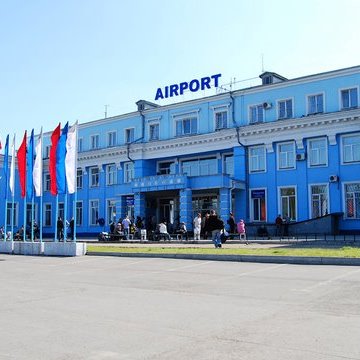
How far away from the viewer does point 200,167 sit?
41.2 meters

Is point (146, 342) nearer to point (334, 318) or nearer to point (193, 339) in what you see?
point (193, 339)

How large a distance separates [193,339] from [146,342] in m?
0.60

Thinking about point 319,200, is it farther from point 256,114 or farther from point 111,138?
point 111,138

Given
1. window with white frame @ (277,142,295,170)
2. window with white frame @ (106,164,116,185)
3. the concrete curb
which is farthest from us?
window with white frame @ (106,164,116,185)

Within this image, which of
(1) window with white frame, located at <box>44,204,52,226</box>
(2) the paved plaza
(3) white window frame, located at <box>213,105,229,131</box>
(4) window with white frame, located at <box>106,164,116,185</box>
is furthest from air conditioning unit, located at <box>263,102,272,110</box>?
(1) window with white frame, located at <box>44,204,52,226</box>

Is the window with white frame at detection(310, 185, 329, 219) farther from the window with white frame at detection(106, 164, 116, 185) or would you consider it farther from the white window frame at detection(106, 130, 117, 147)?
the white window frame at detection(106, 130, 117, 147)

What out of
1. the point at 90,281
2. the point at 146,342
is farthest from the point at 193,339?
the point at 90,281

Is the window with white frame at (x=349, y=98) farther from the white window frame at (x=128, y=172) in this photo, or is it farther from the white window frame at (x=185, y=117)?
the white window frame at (x=128, y=172)

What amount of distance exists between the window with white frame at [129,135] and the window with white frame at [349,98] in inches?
738

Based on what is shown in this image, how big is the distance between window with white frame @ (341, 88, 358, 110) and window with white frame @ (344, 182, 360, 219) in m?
5.15

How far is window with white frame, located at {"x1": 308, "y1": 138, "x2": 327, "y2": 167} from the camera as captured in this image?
34500 millimetres

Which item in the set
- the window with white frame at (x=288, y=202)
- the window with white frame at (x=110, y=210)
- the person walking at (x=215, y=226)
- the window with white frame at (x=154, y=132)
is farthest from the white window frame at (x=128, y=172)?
the person walking at (x=215, y=226)

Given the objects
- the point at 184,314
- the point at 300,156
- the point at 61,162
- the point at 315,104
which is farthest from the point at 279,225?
the point at 184,314

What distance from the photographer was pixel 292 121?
115ft
